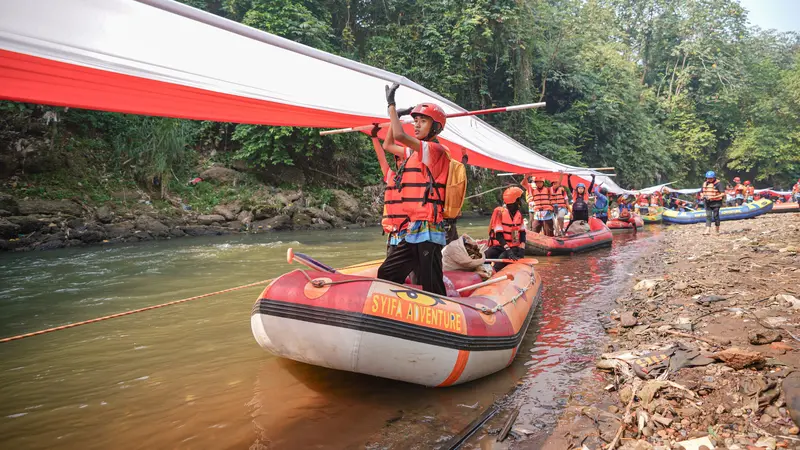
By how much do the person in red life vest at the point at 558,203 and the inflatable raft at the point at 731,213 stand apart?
8379 millimetres

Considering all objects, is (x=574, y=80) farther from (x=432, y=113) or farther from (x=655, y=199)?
(x=432, y=113)

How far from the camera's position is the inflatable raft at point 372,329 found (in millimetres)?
2736

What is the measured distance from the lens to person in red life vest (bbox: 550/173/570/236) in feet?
35.6

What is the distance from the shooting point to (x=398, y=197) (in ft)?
11.1

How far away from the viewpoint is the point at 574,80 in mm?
23734

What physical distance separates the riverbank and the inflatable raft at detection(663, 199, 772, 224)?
14.0 meters

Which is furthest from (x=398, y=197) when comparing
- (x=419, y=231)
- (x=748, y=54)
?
(x=748, y=54)

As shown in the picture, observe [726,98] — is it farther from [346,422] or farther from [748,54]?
[346,422]

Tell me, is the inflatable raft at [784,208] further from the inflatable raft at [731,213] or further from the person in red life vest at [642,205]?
the person in red life vest at [642,205]

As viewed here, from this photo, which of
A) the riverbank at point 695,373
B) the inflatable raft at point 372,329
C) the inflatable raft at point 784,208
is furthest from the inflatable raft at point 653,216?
the inflatable raft at point 372,329

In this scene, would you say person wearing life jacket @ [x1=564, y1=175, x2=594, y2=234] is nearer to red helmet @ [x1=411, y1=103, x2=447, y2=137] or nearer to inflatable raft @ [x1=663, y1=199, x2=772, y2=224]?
inflatable raft @ [x1=663, y1=199, x2=772, y2=224]

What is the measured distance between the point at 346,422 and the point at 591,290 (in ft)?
14.7

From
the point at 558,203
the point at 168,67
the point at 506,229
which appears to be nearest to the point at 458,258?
the point at 506,229

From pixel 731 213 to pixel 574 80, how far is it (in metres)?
10.7
